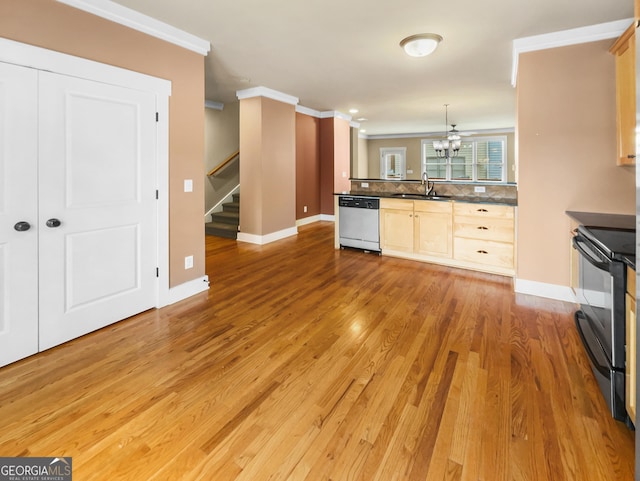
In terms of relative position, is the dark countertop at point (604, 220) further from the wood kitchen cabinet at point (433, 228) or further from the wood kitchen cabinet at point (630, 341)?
the wood kitchen cabinet at point (433, 228)

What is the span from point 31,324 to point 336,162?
6911 millimetres

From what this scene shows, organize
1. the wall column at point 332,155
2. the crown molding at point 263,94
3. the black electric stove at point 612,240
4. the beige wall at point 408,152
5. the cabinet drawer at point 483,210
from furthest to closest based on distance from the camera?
the beige wall at point 408,152 → the wall column at point 332,155 → the crown molding at point 263,94 → the cabinet drawer at point 483,210 → the black electric stove at point 612,240

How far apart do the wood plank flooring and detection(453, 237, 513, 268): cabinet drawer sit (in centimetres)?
89

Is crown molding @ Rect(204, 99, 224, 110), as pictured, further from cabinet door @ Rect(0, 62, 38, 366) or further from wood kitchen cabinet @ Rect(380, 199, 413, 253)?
cabinet door @ Rect(0, 62, 38, 366)

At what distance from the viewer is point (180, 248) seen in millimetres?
3566

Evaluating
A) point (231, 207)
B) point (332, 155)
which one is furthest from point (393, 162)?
point (231, 207)

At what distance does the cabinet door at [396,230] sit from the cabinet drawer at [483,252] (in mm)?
671

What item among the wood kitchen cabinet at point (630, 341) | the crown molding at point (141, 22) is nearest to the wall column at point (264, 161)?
the crown molding at point (141, 22)

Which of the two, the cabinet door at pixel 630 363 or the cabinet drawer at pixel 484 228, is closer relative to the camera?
the cabinet door at pixel 630 363

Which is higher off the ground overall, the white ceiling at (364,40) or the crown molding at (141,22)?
the white ceiling at (364,40)

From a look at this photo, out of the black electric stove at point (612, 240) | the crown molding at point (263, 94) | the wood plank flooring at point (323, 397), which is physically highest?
the crown molding at point (263, 94)

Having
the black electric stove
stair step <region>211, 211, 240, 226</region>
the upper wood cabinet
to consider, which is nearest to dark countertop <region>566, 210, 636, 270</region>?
the black electric stove

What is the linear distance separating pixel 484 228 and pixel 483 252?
31 centimetres

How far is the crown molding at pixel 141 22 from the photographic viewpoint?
104 inches
